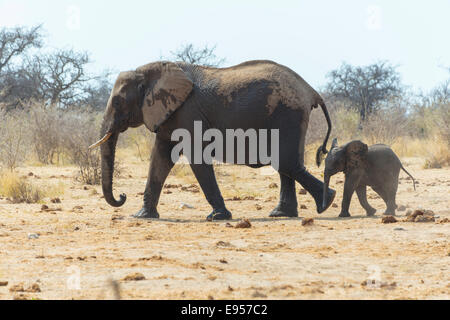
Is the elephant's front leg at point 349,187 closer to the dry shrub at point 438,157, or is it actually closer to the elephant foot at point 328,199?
the elephant foot at point 328,199

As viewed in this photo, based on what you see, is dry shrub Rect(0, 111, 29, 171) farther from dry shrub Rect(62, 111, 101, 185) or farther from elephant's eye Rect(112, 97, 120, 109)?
elephant's eye Rect(112, 97, 120, 109)

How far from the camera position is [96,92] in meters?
36.2

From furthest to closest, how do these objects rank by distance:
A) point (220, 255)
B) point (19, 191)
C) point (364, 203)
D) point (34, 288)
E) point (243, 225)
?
1. point (19, 191)
2. point (364, 203)
3. point (243, 225)
4. point (220, 255)
5. point (34, 288)

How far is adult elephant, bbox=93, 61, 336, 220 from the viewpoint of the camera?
838 centimetres

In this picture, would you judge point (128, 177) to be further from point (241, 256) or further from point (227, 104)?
point (241, 256)

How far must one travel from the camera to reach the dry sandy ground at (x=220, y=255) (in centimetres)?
451

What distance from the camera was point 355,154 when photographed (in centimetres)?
846

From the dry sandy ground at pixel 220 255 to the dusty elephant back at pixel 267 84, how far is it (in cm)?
145

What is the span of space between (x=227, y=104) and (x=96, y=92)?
28.6m

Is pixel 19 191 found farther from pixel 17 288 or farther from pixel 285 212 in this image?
pixel 17 288

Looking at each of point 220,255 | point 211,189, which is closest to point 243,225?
point 211,189

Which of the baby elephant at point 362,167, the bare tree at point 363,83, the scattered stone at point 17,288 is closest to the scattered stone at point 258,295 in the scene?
the scattered stone at point 17,288

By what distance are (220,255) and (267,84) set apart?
10.3 ft

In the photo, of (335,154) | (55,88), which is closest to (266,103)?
(335,154)
